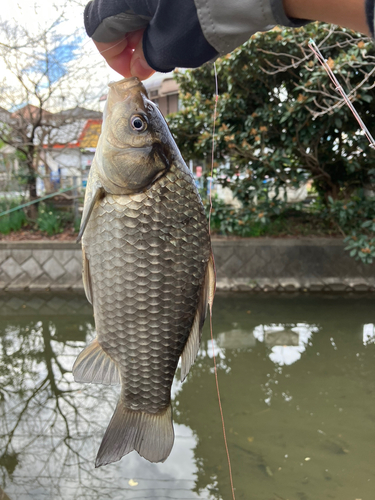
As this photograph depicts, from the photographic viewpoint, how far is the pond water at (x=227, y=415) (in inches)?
92.0

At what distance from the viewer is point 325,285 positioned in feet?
18.2

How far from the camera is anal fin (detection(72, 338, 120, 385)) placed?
1029mm

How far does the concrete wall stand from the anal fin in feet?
14.9

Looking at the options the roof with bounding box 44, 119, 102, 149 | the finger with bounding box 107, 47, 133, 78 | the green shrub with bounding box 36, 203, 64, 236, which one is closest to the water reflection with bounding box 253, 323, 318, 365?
the finger with bounding box 107, 47, 133, 78

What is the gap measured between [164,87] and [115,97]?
5779 millimetres

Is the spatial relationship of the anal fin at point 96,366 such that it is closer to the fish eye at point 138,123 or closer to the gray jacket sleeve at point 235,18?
the fish eye at point 138,123

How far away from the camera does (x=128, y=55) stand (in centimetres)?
116

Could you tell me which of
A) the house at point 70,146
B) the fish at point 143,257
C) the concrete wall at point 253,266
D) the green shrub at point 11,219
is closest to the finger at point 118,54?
the fish at point 143,257

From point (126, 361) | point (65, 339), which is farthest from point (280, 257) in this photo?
point (126, 361)

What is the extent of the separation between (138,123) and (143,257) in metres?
0.31

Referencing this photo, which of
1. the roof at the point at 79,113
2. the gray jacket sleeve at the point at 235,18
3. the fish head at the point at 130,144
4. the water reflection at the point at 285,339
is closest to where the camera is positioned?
the gray jacket sleeve at the point at 235,18

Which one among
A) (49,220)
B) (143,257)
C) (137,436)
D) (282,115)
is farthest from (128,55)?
(49,220)

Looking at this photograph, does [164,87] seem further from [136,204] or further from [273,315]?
[136,204]

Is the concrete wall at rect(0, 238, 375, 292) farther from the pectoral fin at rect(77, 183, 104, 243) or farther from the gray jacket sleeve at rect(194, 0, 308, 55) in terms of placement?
the gray jacket sleeve at rect(194, 0, 308, 55)
